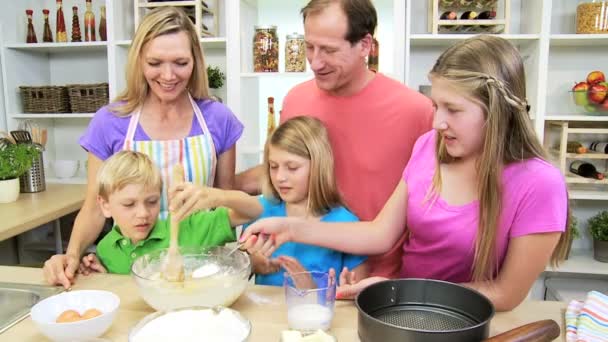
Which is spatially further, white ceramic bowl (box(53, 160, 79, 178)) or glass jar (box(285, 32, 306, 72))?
white ceramic bowl (box(53, 160, 79, 178))

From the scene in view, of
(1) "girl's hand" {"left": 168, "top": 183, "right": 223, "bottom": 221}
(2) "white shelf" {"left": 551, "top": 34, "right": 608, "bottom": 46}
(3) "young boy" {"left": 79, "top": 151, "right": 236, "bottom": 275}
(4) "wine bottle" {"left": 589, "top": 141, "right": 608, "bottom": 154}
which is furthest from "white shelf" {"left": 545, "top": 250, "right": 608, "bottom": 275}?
(1) "girl's hand" {"left": 168, "top": 183, "right": 223, "bottom": 221}

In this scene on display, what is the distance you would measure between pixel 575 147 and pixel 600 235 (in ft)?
A: 1.59

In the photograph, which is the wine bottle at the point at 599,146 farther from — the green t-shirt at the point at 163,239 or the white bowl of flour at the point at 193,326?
the white bowl of flour at the point at 193,326

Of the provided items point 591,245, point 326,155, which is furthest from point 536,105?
A: point 326,155

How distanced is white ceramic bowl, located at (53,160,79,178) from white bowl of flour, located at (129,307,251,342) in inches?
99.0

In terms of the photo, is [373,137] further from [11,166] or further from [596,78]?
[11,166]

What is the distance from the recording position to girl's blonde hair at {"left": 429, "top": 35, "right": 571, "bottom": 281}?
43.4 inches

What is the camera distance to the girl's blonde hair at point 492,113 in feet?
3.61

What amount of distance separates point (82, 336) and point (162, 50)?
2.82 feet

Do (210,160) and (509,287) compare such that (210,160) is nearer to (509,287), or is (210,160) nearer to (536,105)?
(509,287)

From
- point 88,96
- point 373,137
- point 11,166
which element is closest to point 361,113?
point 373,137

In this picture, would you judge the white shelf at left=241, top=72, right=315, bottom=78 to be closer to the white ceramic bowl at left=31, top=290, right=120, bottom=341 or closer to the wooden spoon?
the wooden spoon

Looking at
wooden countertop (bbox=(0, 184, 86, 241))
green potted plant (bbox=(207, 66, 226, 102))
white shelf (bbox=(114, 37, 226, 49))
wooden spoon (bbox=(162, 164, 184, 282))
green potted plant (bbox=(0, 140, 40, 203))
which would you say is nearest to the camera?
wooden spoon (bbox=(162, 164, 184, 282))

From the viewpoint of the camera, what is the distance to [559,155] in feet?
8.57
